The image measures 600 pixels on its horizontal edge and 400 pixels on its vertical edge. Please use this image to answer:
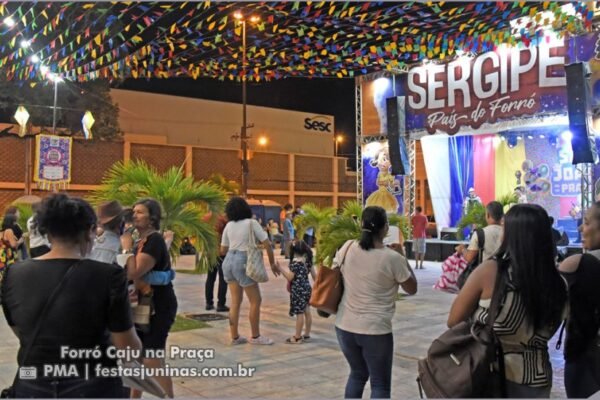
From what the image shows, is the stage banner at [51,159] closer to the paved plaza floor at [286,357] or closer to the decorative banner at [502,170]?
the paved plaza floor at [286,357]

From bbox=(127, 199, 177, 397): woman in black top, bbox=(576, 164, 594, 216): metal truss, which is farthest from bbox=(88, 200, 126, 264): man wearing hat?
bbox=(576, 164, 594, 216): metal truss

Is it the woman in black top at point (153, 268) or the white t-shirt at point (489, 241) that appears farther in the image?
the white t-shirt at point (489, 241)

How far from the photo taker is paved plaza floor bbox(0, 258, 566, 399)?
15.3 feet

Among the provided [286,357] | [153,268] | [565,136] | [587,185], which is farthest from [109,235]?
[565,136]

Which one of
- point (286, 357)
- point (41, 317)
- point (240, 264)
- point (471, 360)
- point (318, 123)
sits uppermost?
point (318, 123)

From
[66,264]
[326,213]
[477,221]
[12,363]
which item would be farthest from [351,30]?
[66,264]

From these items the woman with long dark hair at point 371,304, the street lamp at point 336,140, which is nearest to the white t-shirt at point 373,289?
the woman with long dark hair at point 371,304

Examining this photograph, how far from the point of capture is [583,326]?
112 inches

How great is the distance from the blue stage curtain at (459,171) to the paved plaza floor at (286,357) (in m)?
11.3

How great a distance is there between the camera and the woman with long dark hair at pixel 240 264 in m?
6.29

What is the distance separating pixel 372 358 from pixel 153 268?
5.15 ft

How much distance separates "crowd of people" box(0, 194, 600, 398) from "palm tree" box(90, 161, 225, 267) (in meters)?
2.30

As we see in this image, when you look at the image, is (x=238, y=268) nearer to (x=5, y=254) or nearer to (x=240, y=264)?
(x=240, y=264)

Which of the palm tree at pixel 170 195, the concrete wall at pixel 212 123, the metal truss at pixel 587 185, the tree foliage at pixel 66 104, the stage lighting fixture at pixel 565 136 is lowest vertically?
the palm tree at pixel 170 195
